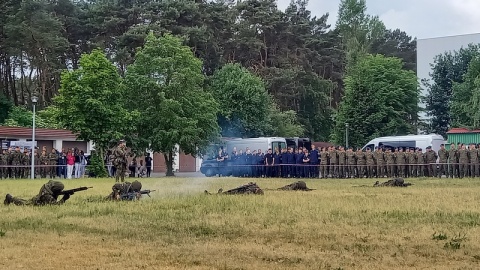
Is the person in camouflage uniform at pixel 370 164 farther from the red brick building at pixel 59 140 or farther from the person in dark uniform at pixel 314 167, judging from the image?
the red brick building at pixel 59 140

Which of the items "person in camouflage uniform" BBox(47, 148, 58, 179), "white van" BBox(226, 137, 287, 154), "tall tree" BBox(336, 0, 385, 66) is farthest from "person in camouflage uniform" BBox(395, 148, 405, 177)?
"tall tree" BBox(336, 0, 385, 66)

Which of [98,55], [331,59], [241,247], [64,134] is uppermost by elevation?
[331,59]

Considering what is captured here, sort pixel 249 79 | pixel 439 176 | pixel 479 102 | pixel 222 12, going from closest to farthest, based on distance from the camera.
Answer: pixel 439 176
pixel 479 102
pixel 249 79
pixel 222 12

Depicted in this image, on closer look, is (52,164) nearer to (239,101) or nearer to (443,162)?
(443,162)

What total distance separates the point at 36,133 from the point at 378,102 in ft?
85.2

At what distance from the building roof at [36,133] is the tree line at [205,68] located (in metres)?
1.36

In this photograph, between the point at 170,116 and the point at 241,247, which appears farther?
the point at 170,116

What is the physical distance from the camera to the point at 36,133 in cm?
4419

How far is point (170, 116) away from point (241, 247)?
27.6m

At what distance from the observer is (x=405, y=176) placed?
105 ft

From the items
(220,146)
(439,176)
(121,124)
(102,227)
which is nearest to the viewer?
(102,227)

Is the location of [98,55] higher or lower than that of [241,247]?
higher

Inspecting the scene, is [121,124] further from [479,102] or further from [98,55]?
[479,102]

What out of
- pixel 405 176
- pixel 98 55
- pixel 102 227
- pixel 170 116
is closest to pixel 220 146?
pixel 170 116
